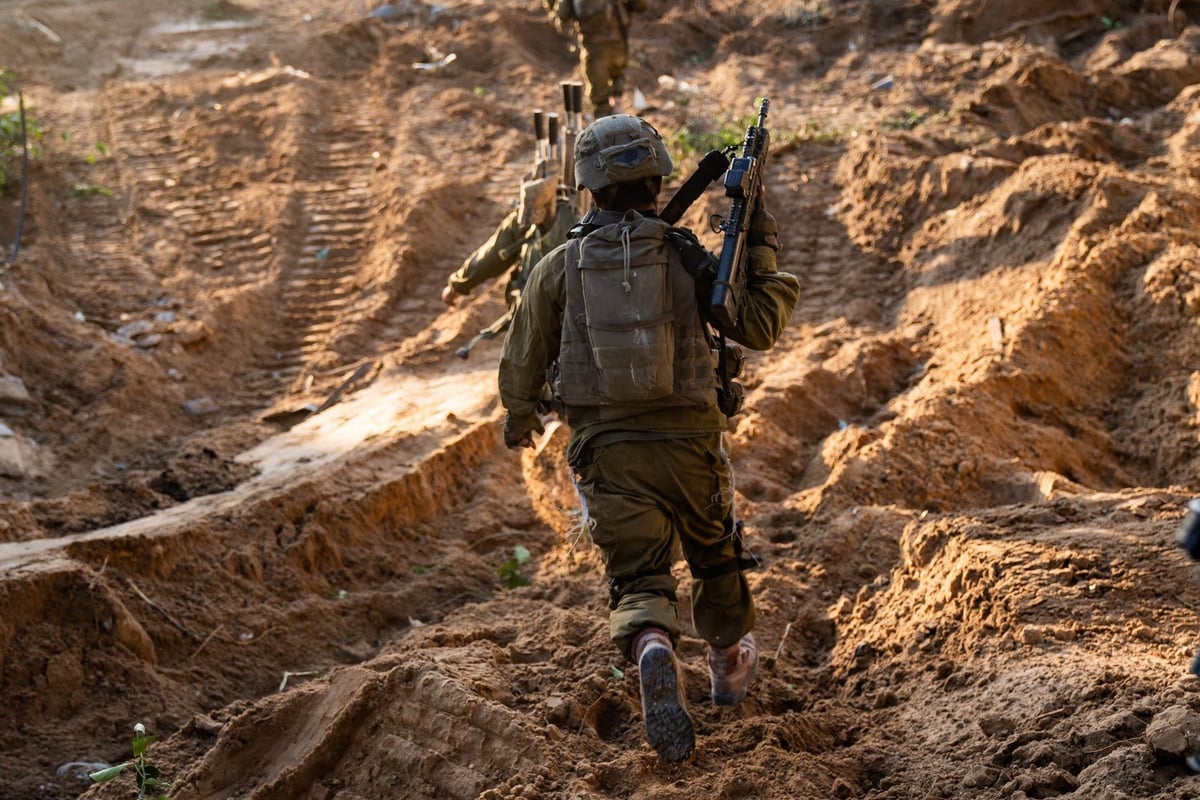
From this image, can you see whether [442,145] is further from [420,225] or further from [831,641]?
[831,641]

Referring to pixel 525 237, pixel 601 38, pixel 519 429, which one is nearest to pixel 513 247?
pixel 525 237

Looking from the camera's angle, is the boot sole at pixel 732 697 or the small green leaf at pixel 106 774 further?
the boot sole at pixel 732 697

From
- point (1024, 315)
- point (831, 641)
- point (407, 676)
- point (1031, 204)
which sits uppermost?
point (1031, 204)

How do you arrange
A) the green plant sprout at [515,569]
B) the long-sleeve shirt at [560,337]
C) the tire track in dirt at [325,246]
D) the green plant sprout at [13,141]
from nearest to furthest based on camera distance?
the long-sleeve shirt at [560,337]
the green plant sprout at [515,569]
the tire track in dirt at [325,246]
the green plant sprout at [13,141]

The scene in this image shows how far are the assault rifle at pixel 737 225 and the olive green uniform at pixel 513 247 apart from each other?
95.2 inches

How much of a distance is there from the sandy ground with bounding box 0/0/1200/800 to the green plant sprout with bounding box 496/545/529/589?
0.39 feet

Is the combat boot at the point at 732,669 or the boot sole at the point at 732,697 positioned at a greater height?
the combat boot at the point at 732,669

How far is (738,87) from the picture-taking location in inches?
471

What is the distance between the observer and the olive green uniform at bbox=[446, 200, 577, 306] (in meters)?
6.28

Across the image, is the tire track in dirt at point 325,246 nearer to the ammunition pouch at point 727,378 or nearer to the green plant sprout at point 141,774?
the green plant sprout at point 141,774

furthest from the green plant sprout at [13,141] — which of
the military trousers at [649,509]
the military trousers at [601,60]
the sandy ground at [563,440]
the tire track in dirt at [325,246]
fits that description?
the military trousers at [649,509]

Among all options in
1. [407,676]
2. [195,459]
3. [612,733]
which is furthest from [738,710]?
[195,459]

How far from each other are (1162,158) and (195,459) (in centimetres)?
673

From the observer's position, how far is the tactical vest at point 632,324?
3576mm
